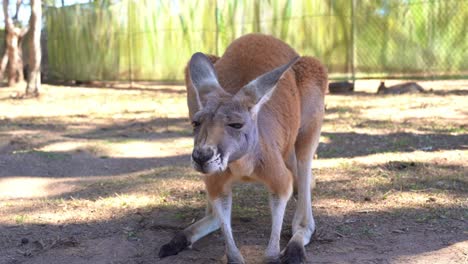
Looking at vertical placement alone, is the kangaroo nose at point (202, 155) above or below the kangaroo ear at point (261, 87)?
below

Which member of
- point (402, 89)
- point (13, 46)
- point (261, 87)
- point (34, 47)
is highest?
point (261, 87)

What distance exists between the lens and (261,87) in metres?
2.54

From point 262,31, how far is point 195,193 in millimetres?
6947

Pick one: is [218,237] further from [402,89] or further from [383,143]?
[402,89]

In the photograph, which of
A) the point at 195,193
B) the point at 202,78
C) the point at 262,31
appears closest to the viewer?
the point at 202,78

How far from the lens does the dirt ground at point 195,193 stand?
10.0ft

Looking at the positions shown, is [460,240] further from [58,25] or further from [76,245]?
[58,25]

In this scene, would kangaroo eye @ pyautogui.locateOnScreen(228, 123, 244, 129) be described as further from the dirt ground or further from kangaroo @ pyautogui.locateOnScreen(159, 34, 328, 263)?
the dirt ground

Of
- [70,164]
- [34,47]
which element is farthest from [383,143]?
[34,47]

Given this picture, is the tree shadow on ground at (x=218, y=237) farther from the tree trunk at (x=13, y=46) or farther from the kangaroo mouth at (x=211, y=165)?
the tree trunk at (x=13, y=46)

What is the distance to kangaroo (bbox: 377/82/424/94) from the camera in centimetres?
904

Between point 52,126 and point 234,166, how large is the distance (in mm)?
5097

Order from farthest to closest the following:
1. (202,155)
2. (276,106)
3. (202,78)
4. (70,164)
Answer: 1. (70,164)
2. (276,106)
3. (202,78)
4. (202,155)

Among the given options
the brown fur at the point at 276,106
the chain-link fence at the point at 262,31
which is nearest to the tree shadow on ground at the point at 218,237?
the brown fur at the point at 276,106
